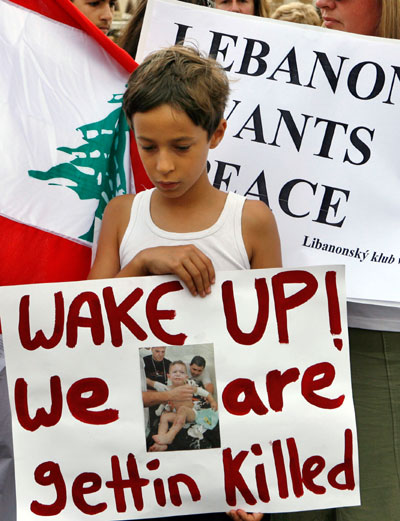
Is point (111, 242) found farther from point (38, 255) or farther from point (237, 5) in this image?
point (237, 5)

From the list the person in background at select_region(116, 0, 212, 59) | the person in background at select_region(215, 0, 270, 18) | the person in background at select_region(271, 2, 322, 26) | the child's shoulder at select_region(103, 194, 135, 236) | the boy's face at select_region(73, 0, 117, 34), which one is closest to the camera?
the child's shoulder at select_region(103, 194, 135, 236)

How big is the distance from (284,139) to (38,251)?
2.56 ft

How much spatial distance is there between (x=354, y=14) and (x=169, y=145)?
3.04 feet

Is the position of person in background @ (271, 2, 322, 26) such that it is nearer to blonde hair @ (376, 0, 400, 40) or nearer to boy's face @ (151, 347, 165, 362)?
blonde hair @ (376, 0, 400, 40)

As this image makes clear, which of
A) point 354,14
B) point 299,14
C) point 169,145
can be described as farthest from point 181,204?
point 299,14

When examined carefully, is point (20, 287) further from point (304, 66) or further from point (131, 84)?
point (304, 66)

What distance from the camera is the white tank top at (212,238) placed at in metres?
2.14

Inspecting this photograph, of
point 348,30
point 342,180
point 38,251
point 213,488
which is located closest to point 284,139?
point 342,180

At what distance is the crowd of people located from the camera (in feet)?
6.67

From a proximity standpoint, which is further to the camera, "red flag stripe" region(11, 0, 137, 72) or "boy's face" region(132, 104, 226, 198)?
"red flag stripe" region(11, 0, 137, 72)

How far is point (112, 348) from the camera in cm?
206

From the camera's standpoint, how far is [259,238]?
2168 mm

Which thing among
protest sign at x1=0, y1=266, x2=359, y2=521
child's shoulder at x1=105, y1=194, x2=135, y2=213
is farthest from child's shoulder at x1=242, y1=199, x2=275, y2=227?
child's shoulder at x1=105, y1=194, x2=135, y2=213

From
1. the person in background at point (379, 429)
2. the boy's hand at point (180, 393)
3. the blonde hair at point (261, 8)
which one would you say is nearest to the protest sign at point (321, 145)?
the person in background at point (379, 429)
